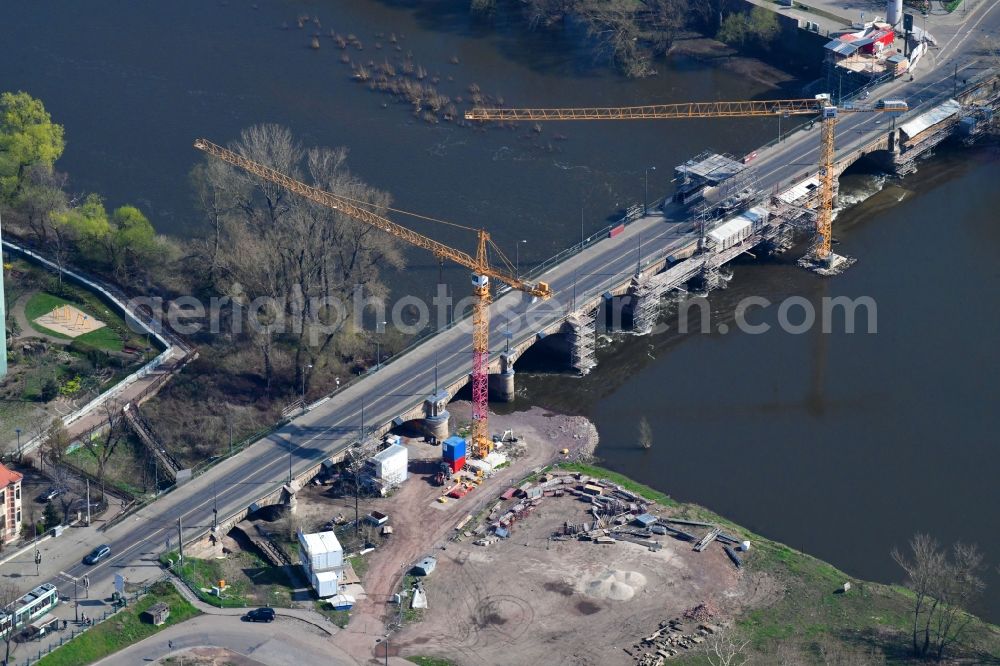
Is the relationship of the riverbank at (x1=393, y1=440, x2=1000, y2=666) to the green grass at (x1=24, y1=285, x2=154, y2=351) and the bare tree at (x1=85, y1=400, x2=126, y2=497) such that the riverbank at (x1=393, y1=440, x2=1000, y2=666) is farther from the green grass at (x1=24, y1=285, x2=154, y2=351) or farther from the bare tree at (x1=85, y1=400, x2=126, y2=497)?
the green grass at (x1=24, y1=285, x2=154, y2=351)

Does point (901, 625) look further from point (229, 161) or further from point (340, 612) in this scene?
point (229, 161)

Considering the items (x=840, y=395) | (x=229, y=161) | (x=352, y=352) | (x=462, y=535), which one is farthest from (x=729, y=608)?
(x=229, y=161)

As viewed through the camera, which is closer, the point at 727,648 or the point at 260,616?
the point at 727,648

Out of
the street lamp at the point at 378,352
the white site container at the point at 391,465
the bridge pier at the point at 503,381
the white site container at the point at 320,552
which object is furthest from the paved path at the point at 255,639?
the bridge pier at the point at 503,381

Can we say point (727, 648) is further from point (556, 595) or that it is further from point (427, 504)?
point (427, 504)

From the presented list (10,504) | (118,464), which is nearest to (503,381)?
(118,464)

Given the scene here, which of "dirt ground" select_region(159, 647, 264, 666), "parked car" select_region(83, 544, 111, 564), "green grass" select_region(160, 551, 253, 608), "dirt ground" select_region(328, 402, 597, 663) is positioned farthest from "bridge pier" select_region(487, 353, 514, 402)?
"dirt ground" select_region(159, 647, 264, 666)
